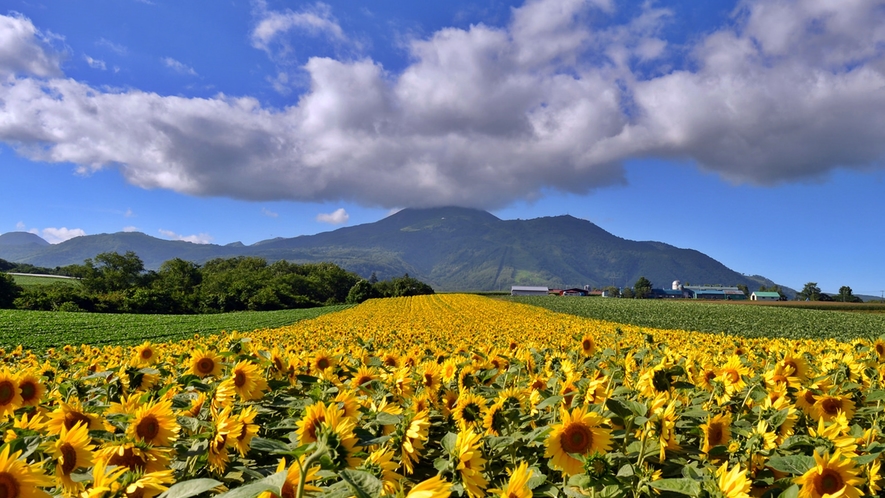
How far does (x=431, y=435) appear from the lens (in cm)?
244

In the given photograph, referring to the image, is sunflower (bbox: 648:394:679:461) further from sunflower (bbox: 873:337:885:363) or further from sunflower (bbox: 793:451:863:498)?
sunflower (bbox: 873:337:885:363)

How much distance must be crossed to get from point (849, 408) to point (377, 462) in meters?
2.66

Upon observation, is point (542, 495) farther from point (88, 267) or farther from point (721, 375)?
point (88, 267)

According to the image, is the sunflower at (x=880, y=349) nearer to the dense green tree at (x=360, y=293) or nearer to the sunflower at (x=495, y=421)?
the sunflower at (x=495, y=421)

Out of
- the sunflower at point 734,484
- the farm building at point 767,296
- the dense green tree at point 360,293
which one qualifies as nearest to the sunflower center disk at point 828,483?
the sunflower at point 734,484

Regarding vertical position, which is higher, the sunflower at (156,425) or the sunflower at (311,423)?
the sunflower at (311,423)

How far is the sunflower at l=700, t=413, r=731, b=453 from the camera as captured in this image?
80.3 inches

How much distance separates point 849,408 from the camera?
250cm

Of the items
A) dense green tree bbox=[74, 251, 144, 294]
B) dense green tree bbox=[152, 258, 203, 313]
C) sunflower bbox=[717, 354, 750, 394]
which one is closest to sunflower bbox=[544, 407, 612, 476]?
sunflower bbox=[717, 354, 750, 394]

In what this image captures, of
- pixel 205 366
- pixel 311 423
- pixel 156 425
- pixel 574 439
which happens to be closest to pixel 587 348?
pixel 574 439

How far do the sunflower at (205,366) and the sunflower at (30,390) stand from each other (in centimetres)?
69

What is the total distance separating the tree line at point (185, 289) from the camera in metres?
50.4

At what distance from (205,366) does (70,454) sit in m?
1.40

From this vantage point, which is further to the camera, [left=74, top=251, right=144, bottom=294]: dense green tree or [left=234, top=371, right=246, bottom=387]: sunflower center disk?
[left=74, top=251, right=144, bottom=294]: dense green tree
